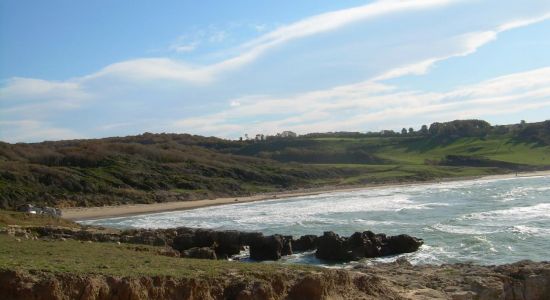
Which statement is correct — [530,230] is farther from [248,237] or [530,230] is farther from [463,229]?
[248,237]

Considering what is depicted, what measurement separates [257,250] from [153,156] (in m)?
72.9

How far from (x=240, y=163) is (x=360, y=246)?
79598 mm

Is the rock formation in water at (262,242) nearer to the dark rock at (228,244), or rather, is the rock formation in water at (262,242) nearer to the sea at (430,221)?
the dark rock at (228,244)

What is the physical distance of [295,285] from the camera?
45.7 ft

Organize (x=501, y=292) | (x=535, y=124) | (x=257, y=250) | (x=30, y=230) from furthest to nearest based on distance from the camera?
(x=535, y=124)
(x=257, y=250)
(x=30, y=230)
(x=501, y=292)

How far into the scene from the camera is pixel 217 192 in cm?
8600

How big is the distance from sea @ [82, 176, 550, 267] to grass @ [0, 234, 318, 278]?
12.1 m

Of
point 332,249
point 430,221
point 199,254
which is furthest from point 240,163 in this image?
point 199,254

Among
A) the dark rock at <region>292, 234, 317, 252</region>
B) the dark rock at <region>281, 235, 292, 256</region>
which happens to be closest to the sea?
the dark rock at <region>281, 235, 292, 256</region>

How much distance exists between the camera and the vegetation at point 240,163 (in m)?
71.9

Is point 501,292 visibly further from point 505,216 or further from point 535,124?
point 535,124

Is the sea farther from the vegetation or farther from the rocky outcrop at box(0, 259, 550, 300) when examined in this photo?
the vegetation

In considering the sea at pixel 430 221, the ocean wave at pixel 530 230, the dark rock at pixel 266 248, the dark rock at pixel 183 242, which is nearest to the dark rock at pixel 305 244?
the sea at pixel 430 221

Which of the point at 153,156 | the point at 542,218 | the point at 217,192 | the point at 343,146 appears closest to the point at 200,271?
the point at 542,218
